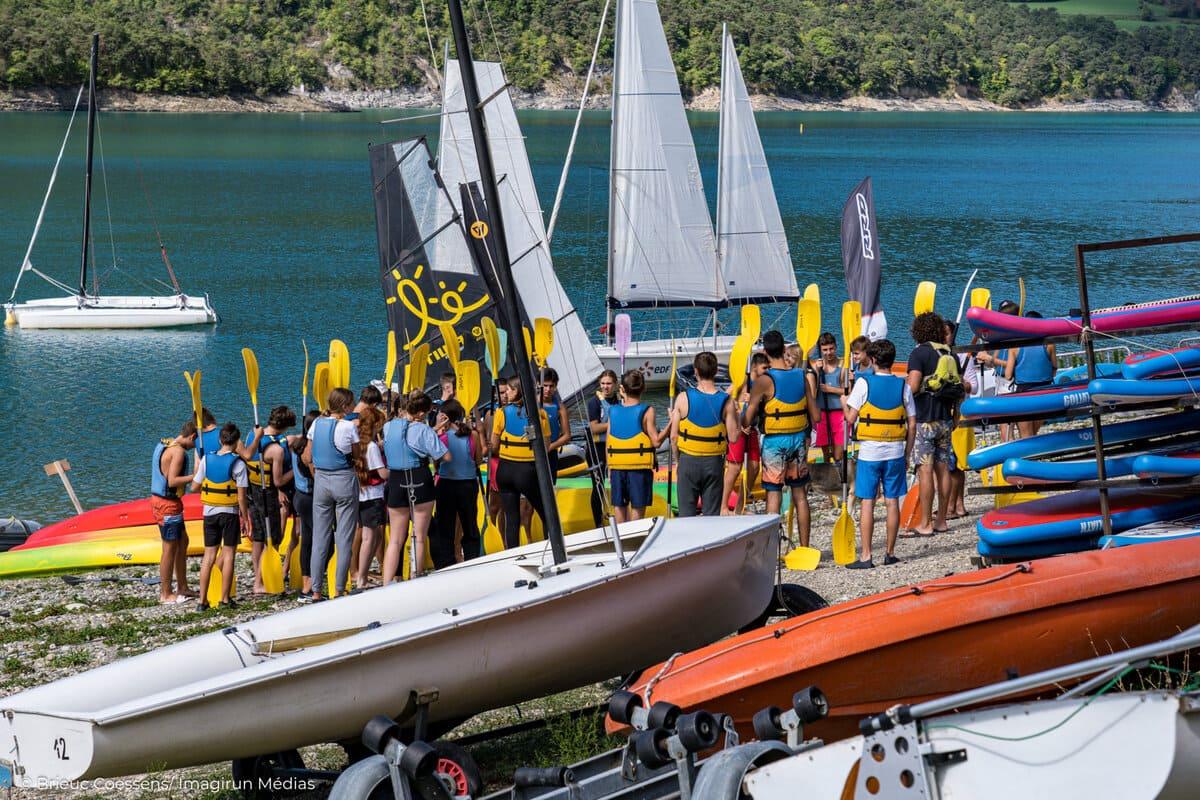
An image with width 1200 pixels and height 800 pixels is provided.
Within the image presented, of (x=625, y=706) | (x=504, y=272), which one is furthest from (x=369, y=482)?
(x=625, y=706)

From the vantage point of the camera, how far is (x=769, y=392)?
9.91 m

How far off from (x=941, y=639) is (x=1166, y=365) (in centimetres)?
312

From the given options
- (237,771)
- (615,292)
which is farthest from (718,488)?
(615,292)

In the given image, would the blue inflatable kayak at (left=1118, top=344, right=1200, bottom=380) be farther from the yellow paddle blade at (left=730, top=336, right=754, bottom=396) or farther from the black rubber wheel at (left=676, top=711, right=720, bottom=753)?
the black rubber wheel at (left=676, top=711, right=720, bottom=753)

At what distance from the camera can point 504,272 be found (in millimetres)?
7820

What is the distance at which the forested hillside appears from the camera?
11419 cm

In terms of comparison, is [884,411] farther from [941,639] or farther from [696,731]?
[696,731]

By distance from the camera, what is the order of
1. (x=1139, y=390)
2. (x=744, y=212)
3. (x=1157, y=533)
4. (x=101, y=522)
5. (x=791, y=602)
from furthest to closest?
(x=744, y=212) → (x=101, y=522) → (x=1139, y=390) → (x=791, y=602) → (x=1157, y=533)

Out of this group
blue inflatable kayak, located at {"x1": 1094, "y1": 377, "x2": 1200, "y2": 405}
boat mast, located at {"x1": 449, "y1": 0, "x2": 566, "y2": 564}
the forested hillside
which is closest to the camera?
boat mast, located at {"x1": 449, "y1": 0, "x2": 566, "y2": 564}

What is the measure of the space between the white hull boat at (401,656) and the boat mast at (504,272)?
28cm

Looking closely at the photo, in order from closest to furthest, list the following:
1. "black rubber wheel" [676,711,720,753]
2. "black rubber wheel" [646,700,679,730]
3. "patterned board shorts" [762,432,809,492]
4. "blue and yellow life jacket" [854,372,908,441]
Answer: "black rubber wheel" [676,711,720,753] < "black rubber wheel" [646,700,679,730] < "blue and yellow life jacket" [854,372,908,441] < "patterned board shorts" [762,432,809,492]

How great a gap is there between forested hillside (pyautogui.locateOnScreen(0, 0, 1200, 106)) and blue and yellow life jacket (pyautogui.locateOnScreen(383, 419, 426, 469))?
70206 millimetres

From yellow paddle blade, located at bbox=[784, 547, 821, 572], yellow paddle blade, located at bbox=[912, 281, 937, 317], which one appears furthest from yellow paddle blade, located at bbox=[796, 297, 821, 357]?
yellow paddle blade, located at bbox=[784, 547, 821, 572]

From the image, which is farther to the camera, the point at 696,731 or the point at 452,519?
the point at 452,519
